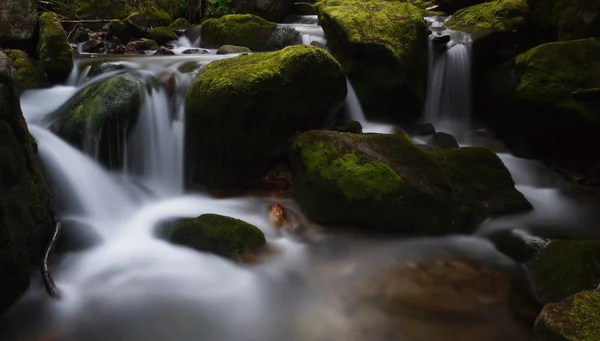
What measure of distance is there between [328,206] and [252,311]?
1.68m

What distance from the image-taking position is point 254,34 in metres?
10.9

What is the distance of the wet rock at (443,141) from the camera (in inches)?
277

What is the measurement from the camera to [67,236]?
409cm

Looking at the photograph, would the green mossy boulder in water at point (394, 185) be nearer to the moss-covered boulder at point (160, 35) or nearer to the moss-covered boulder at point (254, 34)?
the moss-covered boulder at point (254, 34)

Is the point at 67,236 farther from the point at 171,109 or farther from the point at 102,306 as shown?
the point at 171,109

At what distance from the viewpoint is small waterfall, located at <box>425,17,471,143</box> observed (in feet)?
28.7

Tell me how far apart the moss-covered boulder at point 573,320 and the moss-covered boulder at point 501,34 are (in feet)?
23.4

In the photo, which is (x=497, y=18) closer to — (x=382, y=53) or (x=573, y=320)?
(x=382, y=53)

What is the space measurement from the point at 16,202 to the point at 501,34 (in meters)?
8.91

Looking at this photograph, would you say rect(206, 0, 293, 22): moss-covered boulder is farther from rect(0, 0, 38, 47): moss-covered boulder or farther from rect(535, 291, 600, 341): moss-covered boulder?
rect(535, 291, 600, 341): moss-covered boulder

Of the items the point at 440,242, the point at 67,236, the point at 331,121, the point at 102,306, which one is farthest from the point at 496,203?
the point at 67,236

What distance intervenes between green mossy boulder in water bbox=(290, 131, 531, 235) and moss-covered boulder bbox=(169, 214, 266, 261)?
965mm

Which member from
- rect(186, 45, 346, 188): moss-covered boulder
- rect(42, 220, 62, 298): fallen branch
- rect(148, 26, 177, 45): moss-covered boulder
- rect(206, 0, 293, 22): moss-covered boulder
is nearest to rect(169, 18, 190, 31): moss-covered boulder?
rect(206, 0, 293, 22): moss-covered boulder

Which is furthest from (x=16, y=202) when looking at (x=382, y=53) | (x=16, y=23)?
(x=382, y=53)
